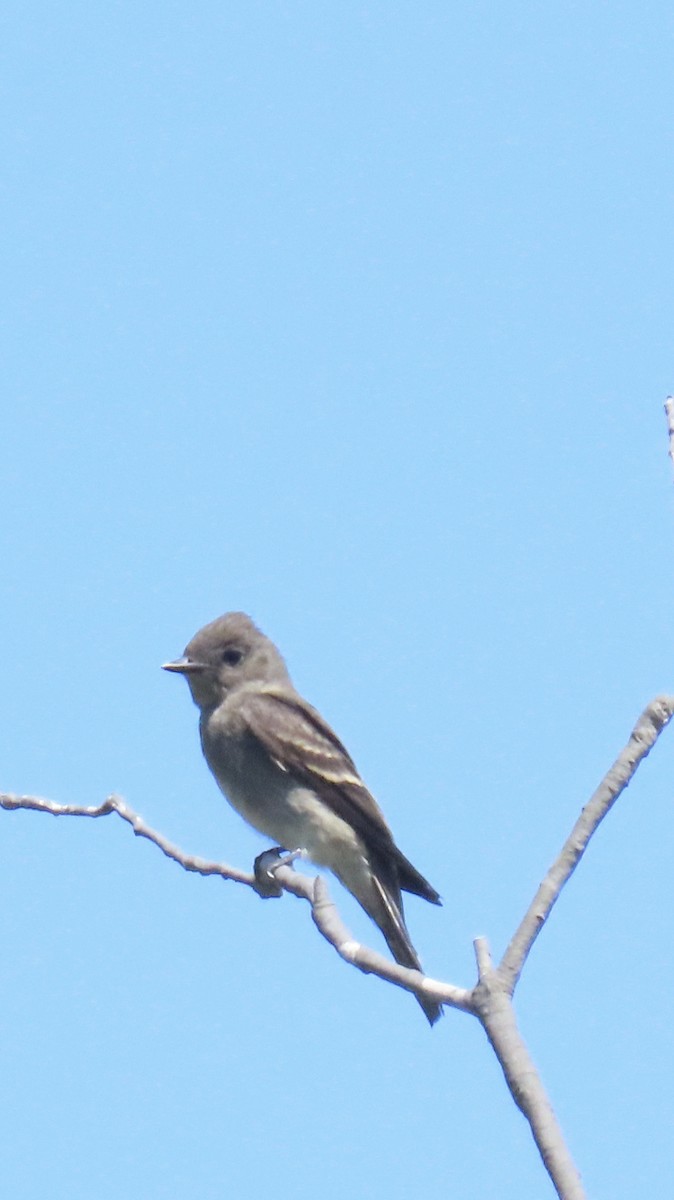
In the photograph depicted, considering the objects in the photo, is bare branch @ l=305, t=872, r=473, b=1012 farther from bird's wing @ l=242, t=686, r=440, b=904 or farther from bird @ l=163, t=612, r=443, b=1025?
bird's wing @ l=242, t=686, r=440, b=904

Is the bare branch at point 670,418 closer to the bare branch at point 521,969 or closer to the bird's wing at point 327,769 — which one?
the bare branch at point 521,969

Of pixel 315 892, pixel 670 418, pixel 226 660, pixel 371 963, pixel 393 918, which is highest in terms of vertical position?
pixel 226 660

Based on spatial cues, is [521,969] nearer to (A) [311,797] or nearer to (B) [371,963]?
(B) [371,963]

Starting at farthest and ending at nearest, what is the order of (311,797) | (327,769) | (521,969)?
(327,769)
(311,797)
(521,969)

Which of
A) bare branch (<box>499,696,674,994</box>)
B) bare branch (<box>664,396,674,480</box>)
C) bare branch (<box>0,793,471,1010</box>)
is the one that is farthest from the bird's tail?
bare branch (<box>499,696,674,994</box>)

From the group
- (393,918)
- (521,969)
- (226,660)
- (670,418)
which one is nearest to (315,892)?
(521,969)

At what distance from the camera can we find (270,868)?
6441 millimetres

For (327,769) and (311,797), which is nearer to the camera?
(311,797)

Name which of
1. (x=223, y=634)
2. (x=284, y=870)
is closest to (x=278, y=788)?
(x=223, y=634)

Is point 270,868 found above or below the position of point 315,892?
above

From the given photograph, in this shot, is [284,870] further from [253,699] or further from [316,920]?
[253,699]

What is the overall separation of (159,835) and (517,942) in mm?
2170

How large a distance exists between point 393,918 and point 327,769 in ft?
3.05

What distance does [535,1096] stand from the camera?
3072 millimetres
